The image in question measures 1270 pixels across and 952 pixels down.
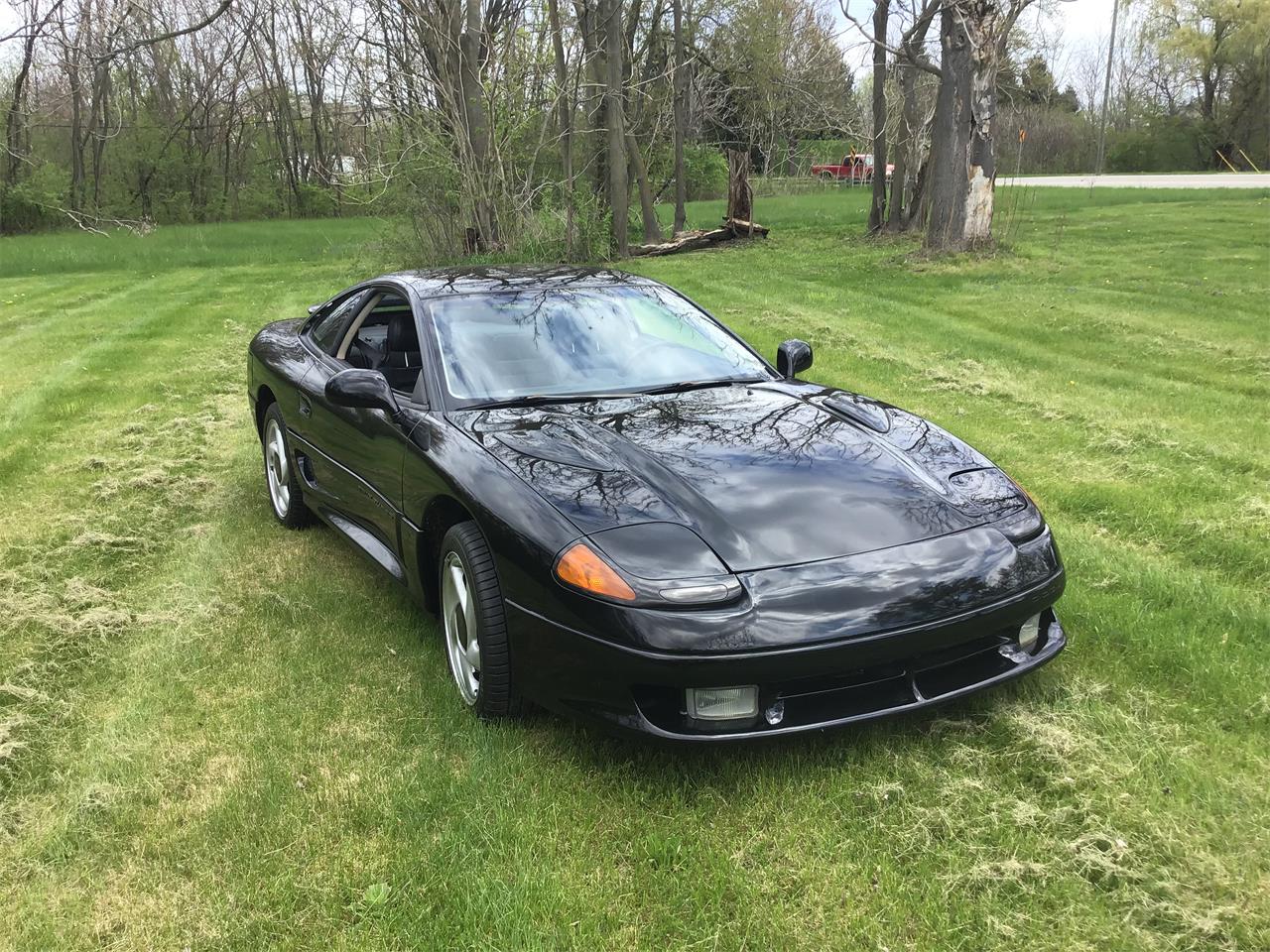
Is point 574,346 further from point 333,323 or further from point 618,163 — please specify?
point 618,163

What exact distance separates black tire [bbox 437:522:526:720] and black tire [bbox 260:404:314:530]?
2146mm

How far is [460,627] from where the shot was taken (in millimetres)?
3238

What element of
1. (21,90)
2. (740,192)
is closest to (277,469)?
(21,90)

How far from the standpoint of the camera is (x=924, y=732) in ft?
9.58

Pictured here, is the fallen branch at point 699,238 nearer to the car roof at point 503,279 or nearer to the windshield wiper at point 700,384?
the car roof at point 503,279

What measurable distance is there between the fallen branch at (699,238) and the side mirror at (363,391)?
1643cm

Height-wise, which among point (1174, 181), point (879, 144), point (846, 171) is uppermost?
point (846, 171)

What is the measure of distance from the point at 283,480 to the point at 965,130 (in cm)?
1157

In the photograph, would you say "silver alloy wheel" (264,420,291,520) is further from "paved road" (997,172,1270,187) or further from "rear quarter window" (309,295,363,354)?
"paved road" (997,172,1270,187)

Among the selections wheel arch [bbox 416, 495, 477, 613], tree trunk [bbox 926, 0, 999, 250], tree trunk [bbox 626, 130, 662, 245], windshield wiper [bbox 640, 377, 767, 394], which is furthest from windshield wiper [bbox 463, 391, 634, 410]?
tree trunk [bbox 626, 130, 662, 245]

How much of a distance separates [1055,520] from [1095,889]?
2.78 m

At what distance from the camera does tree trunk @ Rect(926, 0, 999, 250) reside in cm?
1318

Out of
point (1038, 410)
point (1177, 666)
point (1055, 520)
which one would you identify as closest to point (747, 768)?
point (1177, 666)

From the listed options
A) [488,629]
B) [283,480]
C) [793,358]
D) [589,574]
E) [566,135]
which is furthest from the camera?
[566,135]
